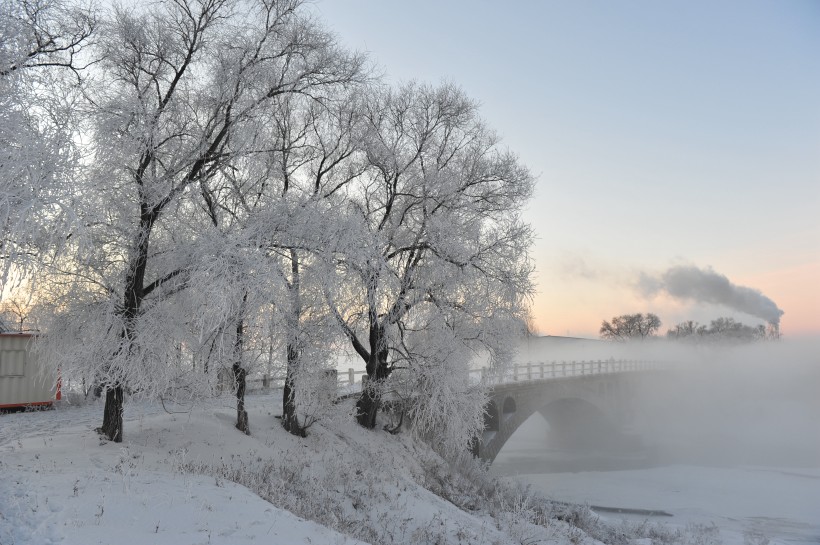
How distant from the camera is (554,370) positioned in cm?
3562

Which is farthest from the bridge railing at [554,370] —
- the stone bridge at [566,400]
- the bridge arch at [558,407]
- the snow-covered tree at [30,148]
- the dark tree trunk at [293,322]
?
the snow-covered tree at [30,148]

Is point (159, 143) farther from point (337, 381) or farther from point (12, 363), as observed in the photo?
point (12, 363)

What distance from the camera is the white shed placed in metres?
16.5

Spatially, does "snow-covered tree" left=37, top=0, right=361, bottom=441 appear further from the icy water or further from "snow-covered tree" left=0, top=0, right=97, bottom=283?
the icy water

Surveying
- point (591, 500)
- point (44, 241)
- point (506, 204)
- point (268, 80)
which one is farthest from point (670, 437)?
point (44, 241)

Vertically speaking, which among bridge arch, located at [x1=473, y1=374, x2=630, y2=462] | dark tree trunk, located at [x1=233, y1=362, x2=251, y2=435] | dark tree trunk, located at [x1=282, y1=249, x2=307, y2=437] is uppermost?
dark tree trunk, located at [x1=282, y1=249, x2=307, y2=437]

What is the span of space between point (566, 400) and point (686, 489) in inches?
543

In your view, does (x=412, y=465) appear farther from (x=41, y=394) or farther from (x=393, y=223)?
(x=41, y=394)

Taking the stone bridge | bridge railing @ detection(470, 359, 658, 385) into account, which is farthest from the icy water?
bridge railing @ detection(470, 359, 658, 385)

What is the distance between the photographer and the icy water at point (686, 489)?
67.9 feet

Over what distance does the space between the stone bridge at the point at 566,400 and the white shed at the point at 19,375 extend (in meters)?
15.4

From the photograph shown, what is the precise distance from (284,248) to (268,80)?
385 cm

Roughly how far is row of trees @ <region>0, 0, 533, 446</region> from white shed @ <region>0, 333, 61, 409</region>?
257 inches

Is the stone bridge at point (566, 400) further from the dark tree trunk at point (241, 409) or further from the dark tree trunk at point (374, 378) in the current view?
the dark tree trunk at point (241, 409)
